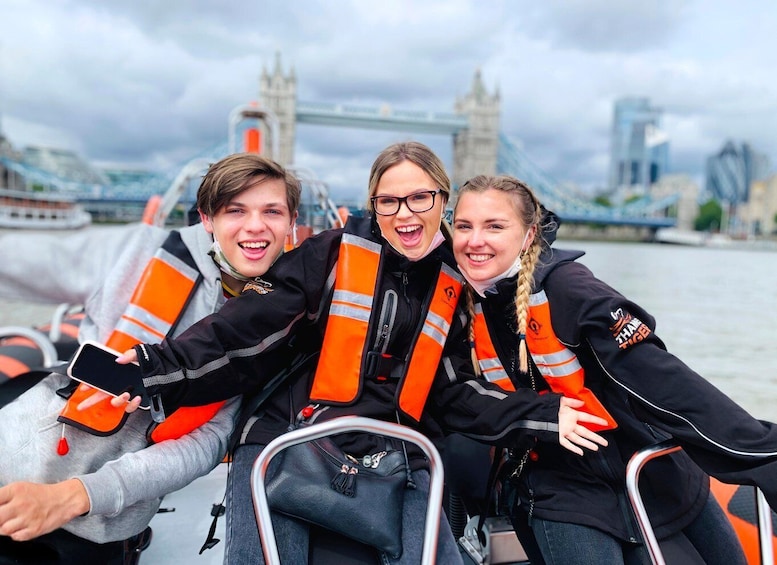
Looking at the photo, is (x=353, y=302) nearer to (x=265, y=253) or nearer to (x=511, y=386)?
(x=265, y=253)

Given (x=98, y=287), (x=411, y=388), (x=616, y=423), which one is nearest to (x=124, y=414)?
(x=98, y=287)

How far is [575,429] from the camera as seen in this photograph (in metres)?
1.22

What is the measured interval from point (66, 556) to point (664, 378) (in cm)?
116

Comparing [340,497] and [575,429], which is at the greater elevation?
[575,429]

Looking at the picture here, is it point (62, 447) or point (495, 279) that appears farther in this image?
point (495, 279)

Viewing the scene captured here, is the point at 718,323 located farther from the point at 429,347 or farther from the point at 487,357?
the point at 429,347

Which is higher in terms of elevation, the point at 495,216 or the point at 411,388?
the point at 495,216

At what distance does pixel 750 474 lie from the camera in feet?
3.66

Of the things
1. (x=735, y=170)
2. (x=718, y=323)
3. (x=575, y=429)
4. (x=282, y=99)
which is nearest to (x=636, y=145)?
(x=735, y=170)

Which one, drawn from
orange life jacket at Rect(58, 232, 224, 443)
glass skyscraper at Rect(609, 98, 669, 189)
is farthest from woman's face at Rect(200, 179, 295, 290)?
glass skyscraper at Rect(609, 98, 669, 189)

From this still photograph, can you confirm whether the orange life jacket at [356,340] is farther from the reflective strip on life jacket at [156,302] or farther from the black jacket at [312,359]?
the reflective strip on life jacket at [156,302]

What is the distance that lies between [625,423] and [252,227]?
0.90 m

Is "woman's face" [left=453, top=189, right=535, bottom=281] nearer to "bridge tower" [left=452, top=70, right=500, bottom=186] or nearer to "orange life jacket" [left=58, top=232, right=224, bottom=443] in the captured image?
"orange life jacket" [left=58, top=232, right=224, bottom=443]

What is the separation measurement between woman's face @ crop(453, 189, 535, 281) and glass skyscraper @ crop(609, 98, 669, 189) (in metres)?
147
